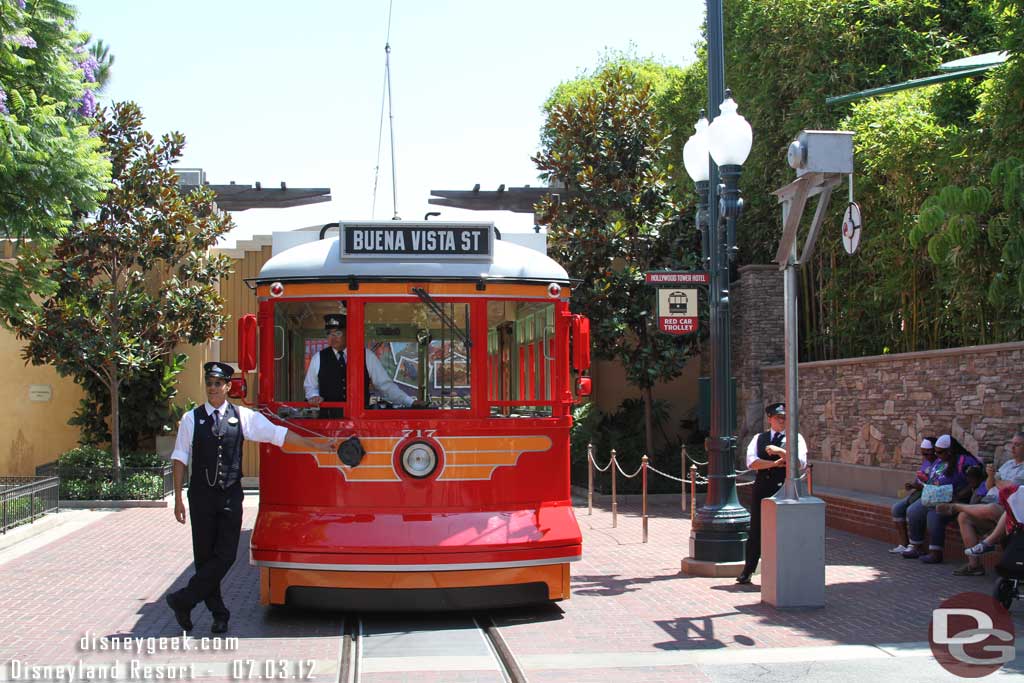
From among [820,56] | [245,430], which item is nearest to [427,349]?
[245,430]

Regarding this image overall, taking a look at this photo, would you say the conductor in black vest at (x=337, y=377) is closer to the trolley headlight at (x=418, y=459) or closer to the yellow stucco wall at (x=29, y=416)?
the trolley headlight at (x=418, y=459)

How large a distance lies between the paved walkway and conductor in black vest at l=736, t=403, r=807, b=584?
330mm

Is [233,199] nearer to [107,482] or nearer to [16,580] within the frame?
[107,482]

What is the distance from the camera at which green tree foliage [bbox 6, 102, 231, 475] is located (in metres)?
19.2

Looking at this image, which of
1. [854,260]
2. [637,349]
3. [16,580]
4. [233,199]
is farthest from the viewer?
[233,199]

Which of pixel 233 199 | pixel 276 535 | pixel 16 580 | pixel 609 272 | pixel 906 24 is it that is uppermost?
pixel 906 24

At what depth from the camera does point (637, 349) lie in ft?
70.8

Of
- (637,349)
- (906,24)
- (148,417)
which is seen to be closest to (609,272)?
(637,349)

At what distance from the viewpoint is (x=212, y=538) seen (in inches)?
347

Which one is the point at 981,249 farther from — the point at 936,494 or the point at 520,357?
the point at 520,357

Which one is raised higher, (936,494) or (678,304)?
(678,304)

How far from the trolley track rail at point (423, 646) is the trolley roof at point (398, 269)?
265 centimetres

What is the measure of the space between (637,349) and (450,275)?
12.6 m

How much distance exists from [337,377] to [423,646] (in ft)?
7.30
